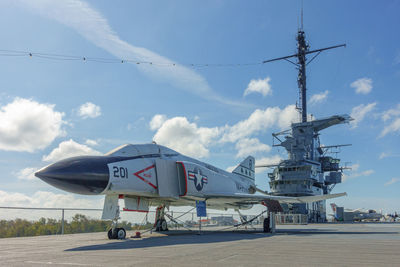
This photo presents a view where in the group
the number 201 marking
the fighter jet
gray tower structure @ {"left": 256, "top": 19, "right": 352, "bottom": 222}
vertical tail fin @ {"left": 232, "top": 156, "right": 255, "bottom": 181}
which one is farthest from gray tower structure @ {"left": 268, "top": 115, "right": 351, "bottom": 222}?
the number 201 marking

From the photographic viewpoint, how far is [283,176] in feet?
155

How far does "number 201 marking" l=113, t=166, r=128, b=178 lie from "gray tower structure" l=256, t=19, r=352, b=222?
37.8 m

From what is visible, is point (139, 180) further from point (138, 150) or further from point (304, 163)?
point (304, 163)

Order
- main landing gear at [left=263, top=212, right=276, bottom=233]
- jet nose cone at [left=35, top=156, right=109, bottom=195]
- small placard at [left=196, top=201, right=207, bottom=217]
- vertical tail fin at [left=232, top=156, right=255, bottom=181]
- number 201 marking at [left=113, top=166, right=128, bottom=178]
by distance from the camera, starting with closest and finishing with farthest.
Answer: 1. jet nose cone at [left=35, top=156, right=109, bottom=195]
2. number 201 marking at [left=113, top=166, right=128, bottom=178]
3. small placard at [left=196, top=201, right=207, bottom=217]
4. main landing gear at [left=263, top=212, right=276, bottom=233]
5. vertical tail fin at [left=232, top=156, right=255, bottom=181]

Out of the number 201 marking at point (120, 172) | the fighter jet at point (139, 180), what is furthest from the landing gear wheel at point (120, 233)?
the number 201 marking at point (120, 172)

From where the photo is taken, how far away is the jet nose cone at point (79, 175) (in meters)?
9.45

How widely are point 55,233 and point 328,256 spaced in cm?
1381

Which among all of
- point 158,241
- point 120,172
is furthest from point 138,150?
point 158,241

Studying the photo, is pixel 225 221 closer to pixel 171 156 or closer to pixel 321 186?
pixel 171 156

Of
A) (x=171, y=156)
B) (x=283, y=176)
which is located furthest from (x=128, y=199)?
(x=283, y=176)

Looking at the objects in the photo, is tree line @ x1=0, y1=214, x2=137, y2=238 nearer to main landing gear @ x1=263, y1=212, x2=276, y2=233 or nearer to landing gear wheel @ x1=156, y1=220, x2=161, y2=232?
landing gear wheel @ x1=156, y1=220, x2=161, y2=232

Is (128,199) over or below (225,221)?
over

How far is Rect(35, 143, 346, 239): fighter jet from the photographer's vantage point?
985 centimetres

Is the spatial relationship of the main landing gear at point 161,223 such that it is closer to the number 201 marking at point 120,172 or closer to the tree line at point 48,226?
the tree line at point 48,226
